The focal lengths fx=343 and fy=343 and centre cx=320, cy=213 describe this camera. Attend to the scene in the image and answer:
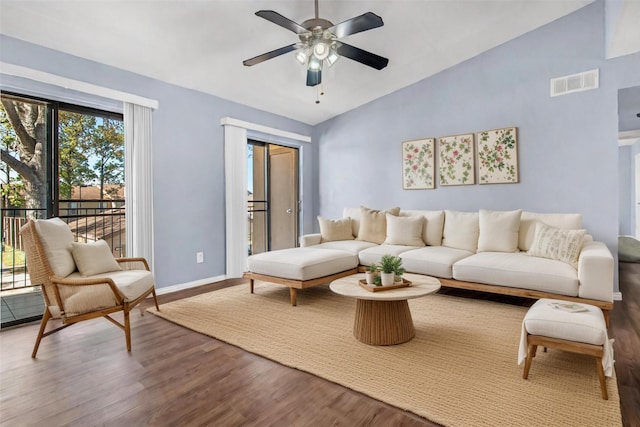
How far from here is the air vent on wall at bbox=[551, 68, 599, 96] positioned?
3547 millimetres

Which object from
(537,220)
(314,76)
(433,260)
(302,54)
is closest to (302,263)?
(433,260)

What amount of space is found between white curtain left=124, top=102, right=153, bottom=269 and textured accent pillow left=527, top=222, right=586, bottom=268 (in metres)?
3.94

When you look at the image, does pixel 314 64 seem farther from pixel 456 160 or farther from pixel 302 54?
pixel 456 160

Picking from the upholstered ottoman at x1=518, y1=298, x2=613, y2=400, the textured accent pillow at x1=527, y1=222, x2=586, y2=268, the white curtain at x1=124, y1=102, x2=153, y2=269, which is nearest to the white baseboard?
the white curtain at x1=124, y1=102, x2=153, y2=269

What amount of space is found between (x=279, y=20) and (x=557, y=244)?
3032mm

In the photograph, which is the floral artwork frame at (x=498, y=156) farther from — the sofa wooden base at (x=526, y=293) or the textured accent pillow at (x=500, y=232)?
the sofa wooden base at (x=526, y=293)

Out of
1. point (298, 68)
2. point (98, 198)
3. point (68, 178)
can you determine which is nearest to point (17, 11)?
point (68, 178)

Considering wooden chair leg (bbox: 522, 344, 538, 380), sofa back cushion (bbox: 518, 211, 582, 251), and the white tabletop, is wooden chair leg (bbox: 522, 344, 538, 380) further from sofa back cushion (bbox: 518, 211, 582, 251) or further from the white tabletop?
sofa back cushion (bbox: 518, 211, 582, 251)

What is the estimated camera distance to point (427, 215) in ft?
14.3

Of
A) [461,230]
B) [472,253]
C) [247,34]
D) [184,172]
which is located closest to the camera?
[247,34]

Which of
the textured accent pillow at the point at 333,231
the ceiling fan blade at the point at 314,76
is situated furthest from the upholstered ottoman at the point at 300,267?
the ceiling fan blade at the point at 314,76

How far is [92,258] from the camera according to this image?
271cm

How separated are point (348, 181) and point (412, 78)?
5.90 feet

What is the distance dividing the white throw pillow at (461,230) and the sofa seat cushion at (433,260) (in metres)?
0.13
